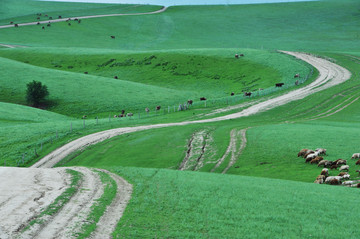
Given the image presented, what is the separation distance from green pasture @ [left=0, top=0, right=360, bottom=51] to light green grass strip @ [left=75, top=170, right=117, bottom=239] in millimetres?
119863

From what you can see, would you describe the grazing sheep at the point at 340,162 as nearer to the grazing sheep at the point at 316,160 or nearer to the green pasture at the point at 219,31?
the grazing sheep at the point at 316,160

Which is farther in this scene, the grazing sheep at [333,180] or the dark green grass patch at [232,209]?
the grazing sheep at [333,180]

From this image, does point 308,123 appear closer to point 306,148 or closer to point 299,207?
point 306,148

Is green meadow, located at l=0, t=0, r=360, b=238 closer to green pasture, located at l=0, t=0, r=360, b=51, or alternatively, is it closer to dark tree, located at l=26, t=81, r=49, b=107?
green pasture, located at l=0, t=0, r=360, b=51

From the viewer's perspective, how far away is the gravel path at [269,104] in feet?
140

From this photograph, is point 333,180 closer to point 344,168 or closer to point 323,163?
point 344,168

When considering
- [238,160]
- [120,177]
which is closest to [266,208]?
[120,177]

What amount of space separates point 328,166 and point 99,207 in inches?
772

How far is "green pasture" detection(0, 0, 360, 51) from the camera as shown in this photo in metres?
145

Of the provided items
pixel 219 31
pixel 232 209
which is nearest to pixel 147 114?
pixel 232 209

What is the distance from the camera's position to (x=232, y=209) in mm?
17438

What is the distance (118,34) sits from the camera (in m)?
163

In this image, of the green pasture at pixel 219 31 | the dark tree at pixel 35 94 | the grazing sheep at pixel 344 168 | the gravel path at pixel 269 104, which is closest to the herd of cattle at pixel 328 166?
the grazing sheep at pixel 344 168

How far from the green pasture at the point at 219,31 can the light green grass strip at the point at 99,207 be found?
120 meters
